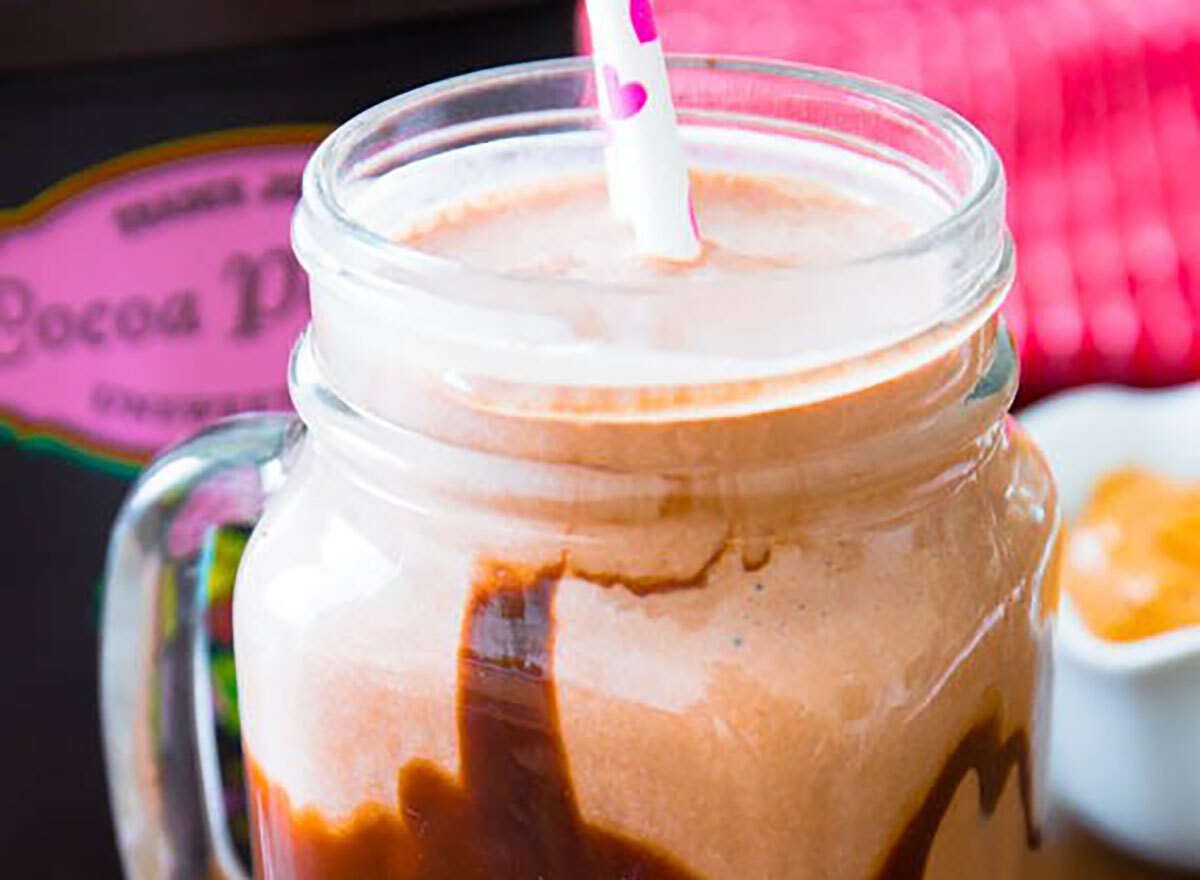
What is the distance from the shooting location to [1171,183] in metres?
1.04

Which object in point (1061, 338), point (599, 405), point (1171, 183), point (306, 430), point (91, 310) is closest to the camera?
point (599, 405)

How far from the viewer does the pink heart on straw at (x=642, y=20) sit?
405mm

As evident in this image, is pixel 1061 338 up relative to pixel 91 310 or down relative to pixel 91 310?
down

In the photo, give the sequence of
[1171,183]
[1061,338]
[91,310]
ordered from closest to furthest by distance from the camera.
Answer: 1. [91,310]
2. [1061,338]
3. [1171,183]

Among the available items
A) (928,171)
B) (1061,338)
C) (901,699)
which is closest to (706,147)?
(928,171)

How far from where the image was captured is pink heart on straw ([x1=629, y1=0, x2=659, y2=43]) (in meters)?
0.40

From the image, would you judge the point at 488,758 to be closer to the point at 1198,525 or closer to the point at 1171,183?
the point at 1198,525

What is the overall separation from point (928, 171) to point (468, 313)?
0.48 ft

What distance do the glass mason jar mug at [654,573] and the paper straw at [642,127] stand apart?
0.17 feet

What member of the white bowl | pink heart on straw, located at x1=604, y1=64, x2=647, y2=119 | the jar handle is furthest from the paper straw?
the white bowl

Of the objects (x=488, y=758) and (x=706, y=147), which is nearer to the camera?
(x=488, y=758)

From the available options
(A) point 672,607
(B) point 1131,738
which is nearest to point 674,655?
(A) point 672,607

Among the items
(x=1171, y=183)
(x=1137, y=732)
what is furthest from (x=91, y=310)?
(x=1171, y=183)

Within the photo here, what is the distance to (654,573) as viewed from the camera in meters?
0.39
